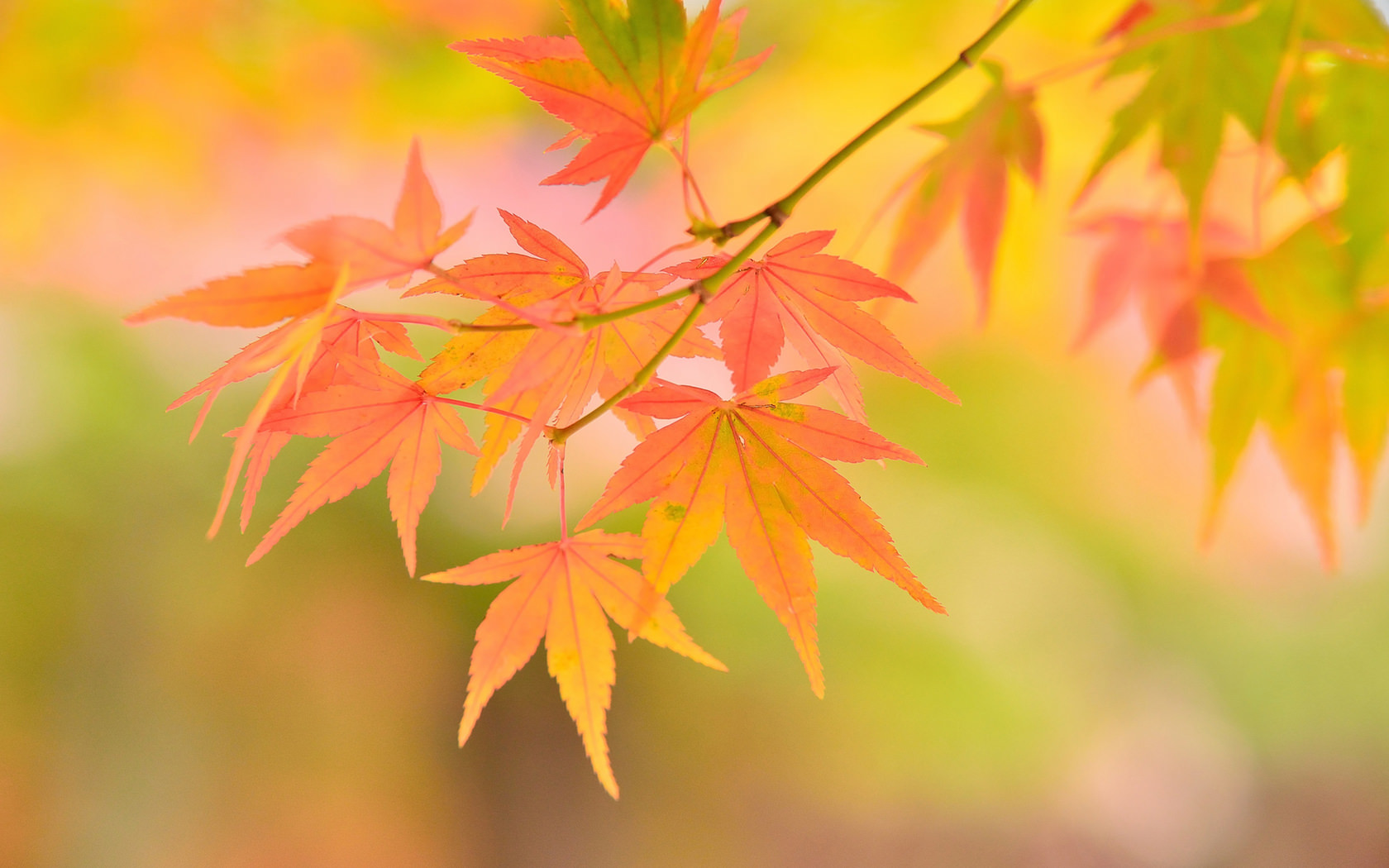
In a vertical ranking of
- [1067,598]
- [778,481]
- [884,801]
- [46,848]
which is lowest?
[884,801]

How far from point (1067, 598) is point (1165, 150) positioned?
1662 millimetres

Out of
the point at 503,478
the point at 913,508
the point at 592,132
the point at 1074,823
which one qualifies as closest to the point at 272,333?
the point at 592,132

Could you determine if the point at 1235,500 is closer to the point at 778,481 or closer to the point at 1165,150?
the point at 1165,150

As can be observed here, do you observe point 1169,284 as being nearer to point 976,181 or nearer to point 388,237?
point 976,181

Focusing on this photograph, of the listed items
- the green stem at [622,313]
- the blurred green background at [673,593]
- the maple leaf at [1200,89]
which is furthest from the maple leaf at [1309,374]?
the blurred green background at [673,593]

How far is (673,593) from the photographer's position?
1.82 meters

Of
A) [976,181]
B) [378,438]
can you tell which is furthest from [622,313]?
[976,181]

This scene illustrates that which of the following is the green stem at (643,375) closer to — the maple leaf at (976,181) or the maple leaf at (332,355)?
the maple leaf at (332,355)

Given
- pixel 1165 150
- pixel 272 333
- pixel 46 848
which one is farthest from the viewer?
pixel 46 848

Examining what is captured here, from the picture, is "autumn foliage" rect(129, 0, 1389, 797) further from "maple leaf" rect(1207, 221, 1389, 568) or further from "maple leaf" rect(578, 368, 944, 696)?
"maple leaf" rect(1207, 221, 1389, 568)

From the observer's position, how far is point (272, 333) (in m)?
0.20

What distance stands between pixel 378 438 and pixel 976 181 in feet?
1.32

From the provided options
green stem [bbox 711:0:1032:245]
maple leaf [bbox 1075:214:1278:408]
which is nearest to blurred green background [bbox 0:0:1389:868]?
maple leaf [bbox 1075:214:1278:408]

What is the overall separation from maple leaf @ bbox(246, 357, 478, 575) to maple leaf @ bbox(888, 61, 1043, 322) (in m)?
0.33
